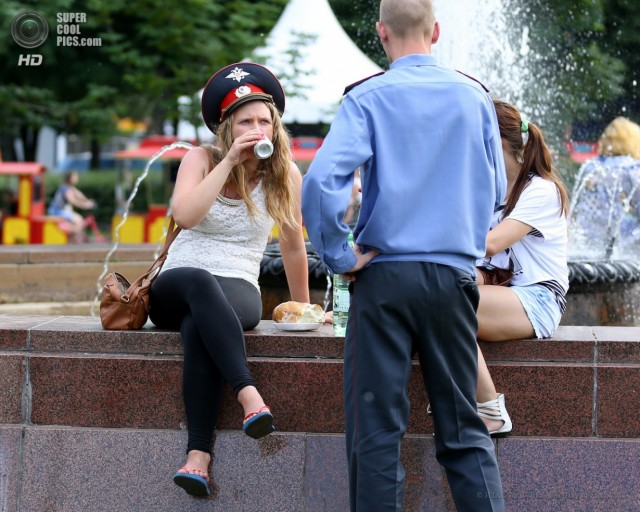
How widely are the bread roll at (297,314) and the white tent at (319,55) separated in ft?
34.0

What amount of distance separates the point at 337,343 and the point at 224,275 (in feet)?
1.75

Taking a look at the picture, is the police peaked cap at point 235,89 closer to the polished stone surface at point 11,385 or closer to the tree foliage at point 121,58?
the polished stone surface at point 11,385

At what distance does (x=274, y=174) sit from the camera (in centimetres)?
448

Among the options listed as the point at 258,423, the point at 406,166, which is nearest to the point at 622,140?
the point at 258,423

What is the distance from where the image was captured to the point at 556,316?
4270mm

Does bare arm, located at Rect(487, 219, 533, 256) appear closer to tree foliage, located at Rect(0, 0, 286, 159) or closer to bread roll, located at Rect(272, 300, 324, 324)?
bread roll, located at Rect(272, 300, 324, 324)

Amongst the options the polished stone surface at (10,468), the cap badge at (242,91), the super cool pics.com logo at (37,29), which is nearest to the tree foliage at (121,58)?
the super cool pics.com logo at (37,29)

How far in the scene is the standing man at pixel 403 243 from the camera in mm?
3334

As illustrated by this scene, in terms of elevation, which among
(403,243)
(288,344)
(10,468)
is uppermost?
(403,243)

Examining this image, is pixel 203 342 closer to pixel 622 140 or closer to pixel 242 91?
pixel 242 91

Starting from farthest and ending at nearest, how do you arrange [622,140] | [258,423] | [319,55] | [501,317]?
[319,55] < [622,140] < [501,317] < [258,423]

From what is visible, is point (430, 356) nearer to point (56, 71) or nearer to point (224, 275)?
point (224, 275)

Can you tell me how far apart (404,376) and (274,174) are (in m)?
1.36

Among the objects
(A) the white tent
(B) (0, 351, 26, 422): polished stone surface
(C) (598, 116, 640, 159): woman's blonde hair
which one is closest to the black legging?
(B) (0, 351, 26, 422): polished stone surface
